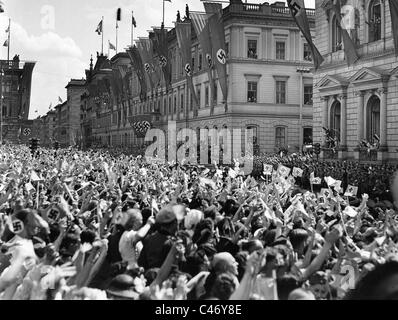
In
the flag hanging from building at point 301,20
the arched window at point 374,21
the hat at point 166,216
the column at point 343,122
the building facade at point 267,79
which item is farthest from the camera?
the building facade at point 267,79

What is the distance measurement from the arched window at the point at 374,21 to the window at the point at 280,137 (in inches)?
713

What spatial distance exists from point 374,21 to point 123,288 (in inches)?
1071

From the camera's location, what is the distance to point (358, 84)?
30891 millimetres

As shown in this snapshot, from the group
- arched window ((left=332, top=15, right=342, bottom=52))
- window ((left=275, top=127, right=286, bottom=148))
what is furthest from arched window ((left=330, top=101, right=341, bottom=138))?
window ((left=275, top=127, right=286, bottom=148))

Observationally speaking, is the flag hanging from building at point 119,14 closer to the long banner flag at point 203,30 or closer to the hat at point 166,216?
the long banner flag at point 203,30

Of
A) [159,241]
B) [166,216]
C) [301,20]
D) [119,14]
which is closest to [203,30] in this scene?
[301,20]

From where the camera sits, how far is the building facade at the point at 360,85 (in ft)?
94.3

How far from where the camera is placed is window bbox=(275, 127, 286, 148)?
156 ft

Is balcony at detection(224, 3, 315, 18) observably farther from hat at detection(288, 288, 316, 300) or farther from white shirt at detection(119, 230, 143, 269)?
hat at detection(288, 288, 316, 300)

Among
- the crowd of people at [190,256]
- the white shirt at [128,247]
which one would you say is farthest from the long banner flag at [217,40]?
the white shirt at [128,247]
